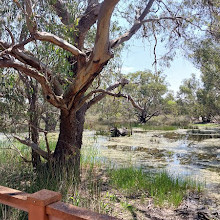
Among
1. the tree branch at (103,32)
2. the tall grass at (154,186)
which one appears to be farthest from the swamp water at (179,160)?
the tree branch at (103,32)

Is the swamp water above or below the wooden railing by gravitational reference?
below

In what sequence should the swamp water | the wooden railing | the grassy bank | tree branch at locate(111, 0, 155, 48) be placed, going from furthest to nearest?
the swamp water < tree branch at locate(111, 0, 155, 48) < the grassy bank < the wooden railing

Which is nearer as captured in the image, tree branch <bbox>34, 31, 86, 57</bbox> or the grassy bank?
tree branch <bbox>34, 31, 86, 57</bbox>

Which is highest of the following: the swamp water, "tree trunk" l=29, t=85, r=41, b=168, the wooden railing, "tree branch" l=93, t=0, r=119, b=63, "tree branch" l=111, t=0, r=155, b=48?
"tree branch" l=111, t=0, r=155, b=48

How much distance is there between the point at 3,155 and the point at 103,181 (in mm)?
2493

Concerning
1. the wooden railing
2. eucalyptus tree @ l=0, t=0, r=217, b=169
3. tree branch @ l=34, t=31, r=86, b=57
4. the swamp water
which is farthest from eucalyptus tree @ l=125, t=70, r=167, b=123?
the wooden railing

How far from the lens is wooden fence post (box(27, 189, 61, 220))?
1526 millimetres

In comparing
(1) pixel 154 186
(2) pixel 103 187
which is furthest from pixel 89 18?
(1) pixel 154 186

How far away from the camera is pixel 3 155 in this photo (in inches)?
239

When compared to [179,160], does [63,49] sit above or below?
above

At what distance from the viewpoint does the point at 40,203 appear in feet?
5.01

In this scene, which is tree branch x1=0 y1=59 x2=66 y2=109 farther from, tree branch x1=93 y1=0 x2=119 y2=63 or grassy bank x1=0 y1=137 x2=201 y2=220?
grassy bank x1=0 y1=137 x2=201 y2=220

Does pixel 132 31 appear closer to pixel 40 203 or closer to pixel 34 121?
pixel 34 121

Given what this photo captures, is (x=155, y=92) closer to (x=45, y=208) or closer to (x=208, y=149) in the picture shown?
(x=208, y=149)
